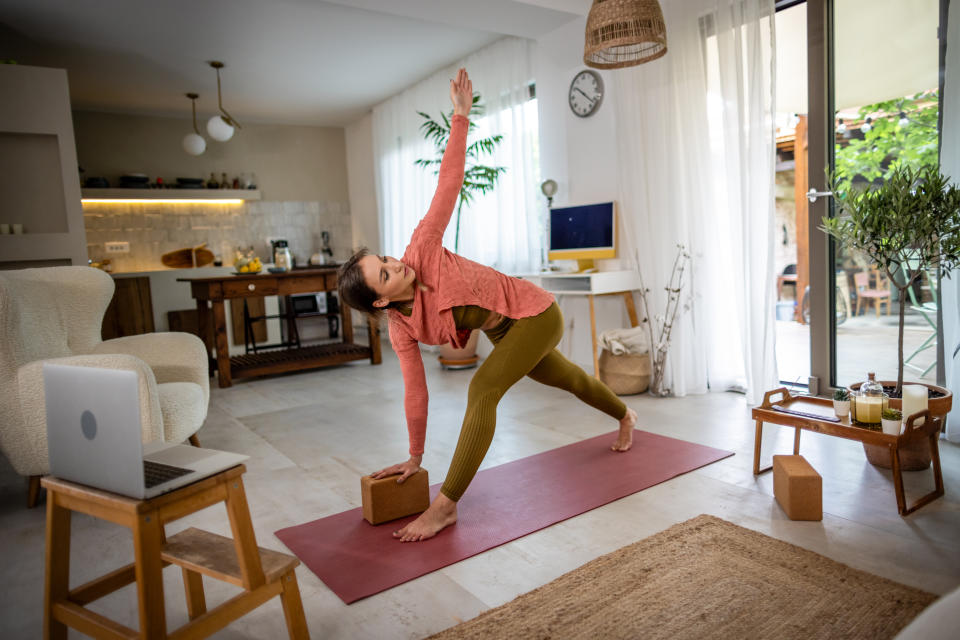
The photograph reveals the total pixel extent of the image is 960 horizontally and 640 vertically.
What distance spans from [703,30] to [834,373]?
82.9 inches

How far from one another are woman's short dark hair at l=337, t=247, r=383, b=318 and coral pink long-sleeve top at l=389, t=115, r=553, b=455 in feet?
0.41

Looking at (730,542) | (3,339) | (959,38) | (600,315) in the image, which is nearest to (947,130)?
(959,38)

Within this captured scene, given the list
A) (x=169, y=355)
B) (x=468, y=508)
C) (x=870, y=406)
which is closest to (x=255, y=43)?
(x=169, y=355)

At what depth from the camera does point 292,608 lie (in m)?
1.46

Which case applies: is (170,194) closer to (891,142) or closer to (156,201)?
(156,201)

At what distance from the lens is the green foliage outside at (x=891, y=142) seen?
10.0 ft

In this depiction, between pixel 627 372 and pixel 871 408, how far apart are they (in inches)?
73.1

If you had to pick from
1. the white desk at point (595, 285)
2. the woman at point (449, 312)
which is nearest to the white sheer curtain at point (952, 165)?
the white desk at point (595, 285)

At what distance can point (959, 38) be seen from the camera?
2.65 meters

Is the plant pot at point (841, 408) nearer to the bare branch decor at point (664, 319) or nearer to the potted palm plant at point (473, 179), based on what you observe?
the bare branch decor at point (664, 319)

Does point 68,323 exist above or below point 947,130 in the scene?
below

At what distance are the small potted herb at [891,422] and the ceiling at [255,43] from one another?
3252 mm

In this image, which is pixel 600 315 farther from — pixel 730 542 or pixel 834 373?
pixel 730 542

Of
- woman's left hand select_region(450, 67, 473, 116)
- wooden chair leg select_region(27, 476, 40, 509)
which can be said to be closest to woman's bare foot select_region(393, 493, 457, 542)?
woman's left hand select_region(450, 67, 473, 116)
